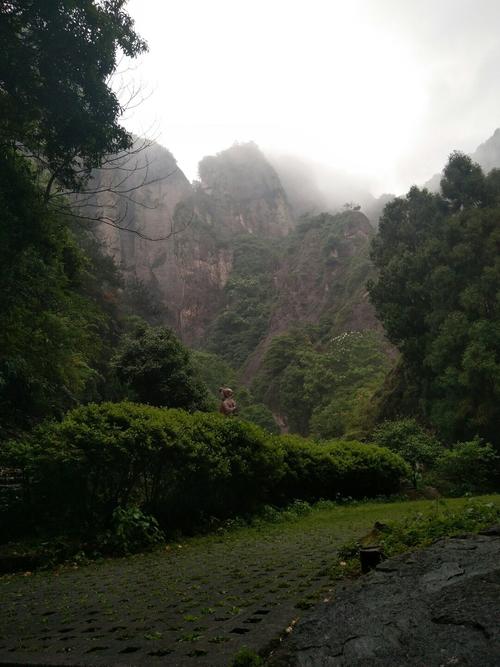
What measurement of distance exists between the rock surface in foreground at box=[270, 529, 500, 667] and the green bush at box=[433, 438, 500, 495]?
13.5 meters

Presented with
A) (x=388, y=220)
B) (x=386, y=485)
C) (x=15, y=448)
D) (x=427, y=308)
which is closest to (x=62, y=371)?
(x=15, y=448)

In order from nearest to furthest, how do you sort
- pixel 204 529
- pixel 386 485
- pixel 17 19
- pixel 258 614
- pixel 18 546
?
pixel 258 614
pixel 17 19
pixel 18 546
pixel 204 529
pixel 386 485

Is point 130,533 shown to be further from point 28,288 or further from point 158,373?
point 158,373

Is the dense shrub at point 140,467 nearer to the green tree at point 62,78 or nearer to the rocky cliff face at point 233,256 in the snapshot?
the green tree at point 62,78

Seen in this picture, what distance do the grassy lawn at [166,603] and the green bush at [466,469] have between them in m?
10.1

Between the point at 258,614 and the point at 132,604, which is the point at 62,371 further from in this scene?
the point at 258,614

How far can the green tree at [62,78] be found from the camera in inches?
242

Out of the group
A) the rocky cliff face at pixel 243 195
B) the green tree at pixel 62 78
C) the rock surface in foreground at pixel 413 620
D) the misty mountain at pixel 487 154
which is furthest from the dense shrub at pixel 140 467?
the misty mountain at pixel 487 154

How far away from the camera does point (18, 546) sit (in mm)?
6684

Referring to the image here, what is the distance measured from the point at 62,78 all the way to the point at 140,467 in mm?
5399

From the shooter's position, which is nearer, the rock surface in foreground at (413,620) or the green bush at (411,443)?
the rock surface in foreground at (413,620)

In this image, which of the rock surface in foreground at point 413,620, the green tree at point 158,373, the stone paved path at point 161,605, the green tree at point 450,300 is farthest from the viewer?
the green tree at point 158,373

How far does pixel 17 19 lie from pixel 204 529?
7755 millimetres

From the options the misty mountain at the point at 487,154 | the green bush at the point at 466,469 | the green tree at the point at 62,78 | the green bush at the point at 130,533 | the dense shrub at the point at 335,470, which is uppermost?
the misty mountain at the point at 487,154
